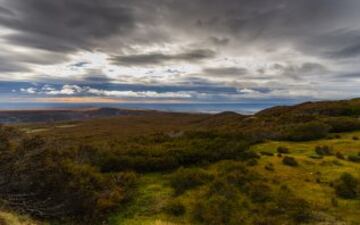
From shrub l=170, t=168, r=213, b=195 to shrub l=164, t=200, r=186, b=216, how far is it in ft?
4.14

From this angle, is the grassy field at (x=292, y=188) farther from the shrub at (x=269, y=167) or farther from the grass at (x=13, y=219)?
the grass at (x=13, y=219)

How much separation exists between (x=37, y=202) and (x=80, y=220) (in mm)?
1858

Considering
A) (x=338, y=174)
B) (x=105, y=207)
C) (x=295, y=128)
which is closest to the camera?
(x=105, y=207)

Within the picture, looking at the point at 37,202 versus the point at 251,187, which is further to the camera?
the point at 251,187

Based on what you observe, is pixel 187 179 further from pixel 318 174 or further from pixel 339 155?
pixel 339 155

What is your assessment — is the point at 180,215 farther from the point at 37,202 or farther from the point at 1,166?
the point at 1,166

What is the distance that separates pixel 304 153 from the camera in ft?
66.9

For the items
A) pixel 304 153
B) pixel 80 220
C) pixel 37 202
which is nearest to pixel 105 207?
pixel 80 220

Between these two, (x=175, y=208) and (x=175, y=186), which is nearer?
(x=175, y=208)

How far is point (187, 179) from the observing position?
15102mm

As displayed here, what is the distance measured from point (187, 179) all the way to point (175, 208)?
2735mm

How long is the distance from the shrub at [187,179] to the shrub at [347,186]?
236 inches

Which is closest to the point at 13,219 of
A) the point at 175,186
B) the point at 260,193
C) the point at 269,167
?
the point at 175,186

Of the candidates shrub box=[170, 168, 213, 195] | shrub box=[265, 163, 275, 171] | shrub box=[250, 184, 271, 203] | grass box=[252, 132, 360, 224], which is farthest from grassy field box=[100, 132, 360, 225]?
shrub box=[250, 184, 271, 203]
